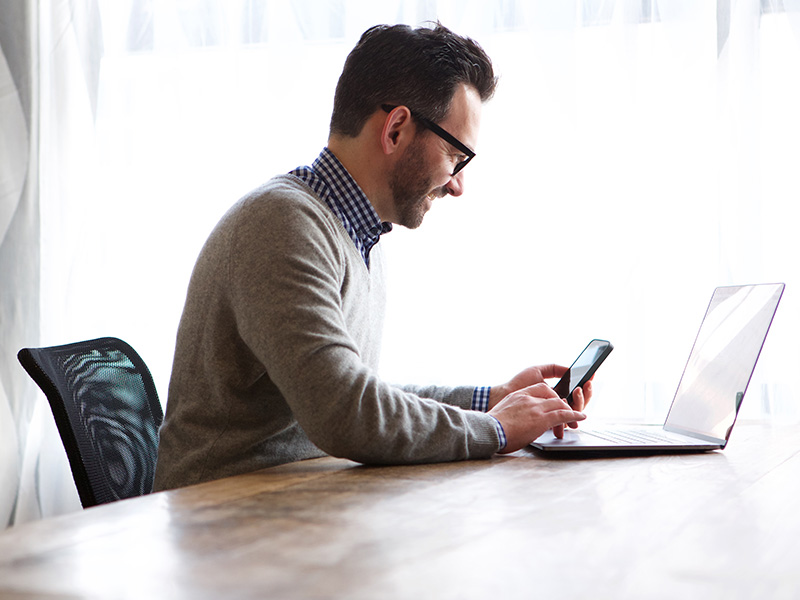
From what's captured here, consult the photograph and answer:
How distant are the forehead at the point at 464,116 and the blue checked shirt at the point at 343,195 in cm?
20

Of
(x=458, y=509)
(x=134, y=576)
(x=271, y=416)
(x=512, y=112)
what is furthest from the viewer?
(x=512, y=112)

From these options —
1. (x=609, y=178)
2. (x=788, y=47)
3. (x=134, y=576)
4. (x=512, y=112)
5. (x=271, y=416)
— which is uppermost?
(x=788, y=47)

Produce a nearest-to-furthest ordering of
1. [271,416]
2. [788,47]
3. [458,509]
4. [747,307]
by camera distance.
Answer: [458,509] < [271,416] < [747,307] < [788,47]

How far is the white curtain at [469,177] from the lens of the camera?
2.10m

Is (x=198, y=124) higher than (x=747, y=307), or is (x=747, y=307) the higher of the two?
(x=198, y=124)

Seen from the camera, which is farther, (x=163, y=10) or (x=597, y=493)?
(x=163, y=10)

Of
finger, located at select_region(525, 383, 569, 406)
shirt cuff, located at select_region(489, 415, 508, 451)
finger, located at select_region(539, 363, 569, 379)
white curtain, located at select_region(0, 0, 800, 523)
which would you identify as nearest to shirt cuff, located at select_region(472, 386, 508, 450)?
finger, located at select_region(539, 363, 569, 379)

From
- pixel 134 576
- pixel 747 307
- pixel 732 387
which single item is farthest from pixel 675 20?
pixel 134 576

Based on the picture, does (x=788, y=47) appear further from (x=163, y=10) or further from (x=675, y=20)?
(x=163, y=10)

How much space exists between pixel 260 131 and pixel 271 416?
1403 millimetres

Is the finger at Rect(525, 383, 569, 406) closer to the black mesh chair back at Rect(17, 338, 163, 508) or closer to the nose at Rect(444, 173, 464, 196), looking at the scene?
the nose at Rect(444, 173, 464, 196)

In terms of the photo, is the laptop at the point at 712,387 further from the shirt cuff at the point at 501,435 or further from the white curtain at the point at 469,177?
the white curtain at the point at 469,177

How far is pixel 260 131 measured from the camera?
7.89 ft

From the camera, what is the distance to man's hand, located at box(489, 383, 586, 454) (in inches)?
44.9
